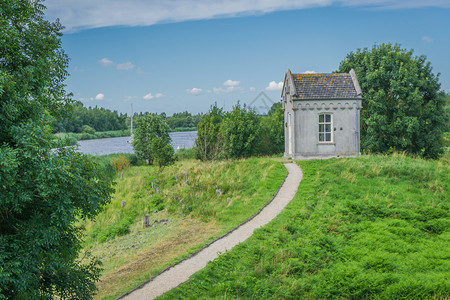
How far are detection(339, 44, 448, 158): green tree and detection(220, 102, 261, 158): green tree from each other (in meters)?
9.64

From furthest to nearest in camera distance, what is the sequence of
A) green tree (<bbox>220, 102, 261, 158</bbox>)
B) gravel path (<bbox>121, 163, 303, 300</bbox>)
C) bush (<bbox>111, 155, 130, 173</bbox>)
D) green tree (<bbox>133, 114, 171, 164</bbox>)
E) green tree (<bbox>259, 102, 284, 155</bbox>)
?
green tree (<bbox>133, 114, 171, 164</bbox>), bush (<bbox>111, 155, 130, 173</bbox>), green tree (<bbox>259, 102, 284, 155</bbox>), green tree (<bbox>220, 102, 261, 158</bbox>), gravel path (<bbox>121, 163, 303, 300</bbox>)

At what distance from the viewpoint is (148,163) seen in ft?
148

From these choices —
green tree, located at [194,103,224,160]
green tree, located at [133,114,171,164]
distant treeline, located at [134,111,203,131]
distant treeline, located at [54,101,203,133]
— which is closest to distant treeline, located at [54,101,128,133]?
distant treeline, located at [54,101,203,133]

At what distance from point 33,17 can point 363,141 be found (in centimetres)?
2937

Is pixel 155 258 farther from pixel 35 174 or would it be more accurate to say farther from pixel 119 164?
pixel 119 164

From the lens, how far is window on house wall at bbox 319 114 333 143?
24.8 meters

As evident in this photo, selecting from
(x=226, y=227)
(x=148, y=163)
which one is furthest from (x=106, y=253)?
(x=148, y=163)

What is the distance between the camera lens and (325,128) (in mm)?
24844

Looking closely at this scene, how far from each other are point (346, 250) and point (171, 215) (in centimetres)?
918

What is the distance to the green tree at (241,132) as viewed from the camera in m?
33.2

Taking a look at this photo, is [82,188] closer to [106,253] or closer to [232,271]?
[232,271]

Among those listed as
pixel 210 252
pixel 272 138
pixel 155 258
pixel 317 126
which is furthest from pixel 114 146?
pixel 210 252

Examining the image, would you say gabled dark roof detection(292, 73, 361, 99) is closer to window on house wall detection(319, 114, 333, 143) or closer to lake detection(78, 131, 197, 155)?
window on house wall detection(319, 114, 333, 143)

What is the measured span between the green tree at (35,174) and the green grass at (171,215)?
8.91 feet
